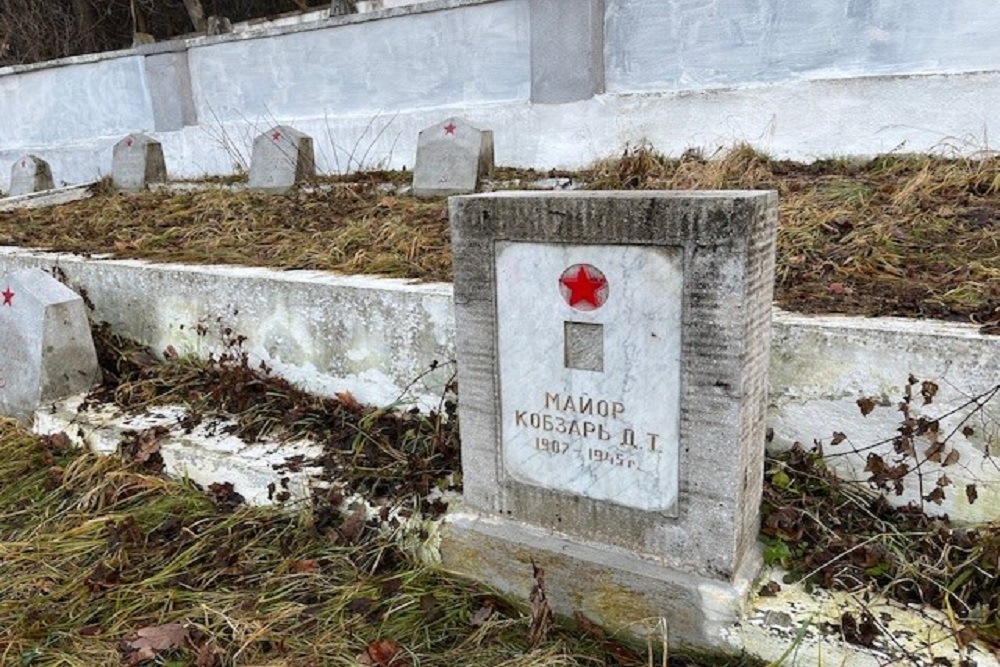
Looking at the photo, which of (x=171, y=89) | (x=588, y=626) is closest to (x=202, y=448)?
(x=588, y=626)

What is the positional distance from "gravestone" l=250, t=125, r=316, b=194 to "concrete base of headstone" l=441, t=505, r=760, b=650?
4671 mm

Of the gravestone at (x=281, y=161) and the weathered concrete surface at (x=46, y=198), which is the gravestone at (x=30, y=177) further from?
the gravestone at (x=281, y=161)

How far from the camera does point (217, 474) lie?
2928mm

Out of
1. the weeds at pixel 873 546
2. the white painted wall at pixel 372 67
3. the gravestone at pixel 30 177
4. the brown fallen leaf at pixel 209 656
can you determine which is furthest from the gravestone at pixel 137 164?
the weeds at pixel 873 546

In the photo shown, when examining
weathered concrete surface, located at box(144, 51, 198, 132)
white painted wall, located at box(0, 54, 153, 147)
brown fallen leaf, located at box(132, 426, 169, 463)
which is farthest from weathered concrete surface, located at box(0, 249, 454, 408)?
white painted wall, located at box(0, 54, 153, 147)

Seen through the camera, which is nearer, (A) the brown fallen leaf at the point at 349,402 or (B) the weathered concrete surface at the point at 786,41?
(A) the brown fallen leaf at the point at 349,402

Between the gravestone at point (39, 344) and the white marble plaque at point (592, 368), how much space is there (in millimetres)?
2456

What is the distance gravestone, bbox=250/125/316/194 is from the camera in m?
6.34

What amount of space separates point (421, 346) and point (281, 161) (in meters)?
4.12

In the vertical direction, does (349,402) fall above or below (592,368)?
below

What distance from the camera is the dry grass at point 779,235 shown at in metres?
2.69

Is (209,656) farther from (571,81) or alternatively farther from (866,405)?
(571,81)

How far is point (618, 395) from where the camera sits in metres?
2.03

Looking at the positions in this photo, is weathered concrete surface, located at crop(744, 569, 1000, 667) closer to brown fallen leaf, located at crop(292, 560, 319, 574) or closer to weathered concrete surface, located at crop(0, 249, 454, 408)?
brown fallen leaf, located at crop(292, 560, 319, 574)
